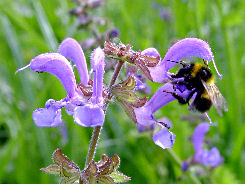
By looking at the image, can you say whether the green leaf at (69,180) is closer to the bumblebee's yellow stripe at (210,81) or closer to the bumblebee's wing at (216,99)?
the bumblebee's wing at (216,99)

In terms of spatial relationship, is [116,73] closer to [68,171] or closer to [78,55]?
[78,55]

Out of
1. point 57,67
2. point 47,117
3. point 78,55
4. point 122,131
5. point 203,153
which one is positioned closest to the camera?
point 47,117

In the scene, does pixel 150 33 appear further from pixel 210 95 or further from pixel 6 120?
pixel 210 95

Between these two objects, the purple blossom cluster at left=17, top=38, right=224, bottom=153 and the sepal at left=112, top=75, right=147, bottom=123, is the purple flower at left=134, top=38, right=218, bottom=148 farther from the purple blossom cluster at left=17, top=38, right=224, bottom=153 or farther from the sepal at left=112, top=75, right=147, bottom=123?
the sepal at left=112, top=75, right=147, bottom=123

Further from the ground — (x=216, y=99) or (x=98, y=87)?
(x=98, y=87)

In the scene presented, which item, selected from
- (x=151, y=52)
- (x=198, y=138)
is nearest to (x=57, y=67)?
(x=151, y=52)

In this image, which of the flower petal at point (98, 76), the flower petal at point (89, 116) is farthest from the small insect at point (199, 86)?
the flower petal at point (89, 116)

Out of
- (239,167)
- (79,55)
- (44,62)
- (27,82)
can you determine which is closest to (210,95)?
(79,55)
